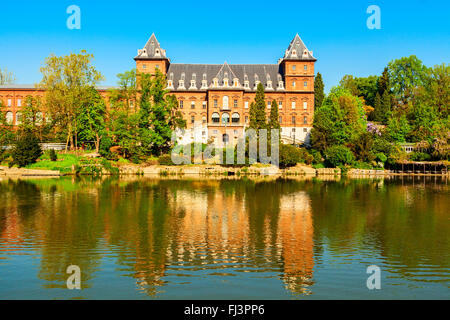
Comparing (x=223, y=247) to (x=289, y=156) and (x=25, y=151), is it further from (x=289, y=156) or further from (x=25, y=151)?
(x=25, y=151)

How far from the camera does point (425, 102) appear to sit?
73562 mm

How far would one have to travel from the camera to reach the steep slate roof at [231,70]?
7856 cm

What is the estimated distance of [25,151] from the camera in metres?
51.9

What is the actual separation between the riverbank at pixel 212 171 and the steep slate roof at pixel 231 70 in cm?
2516

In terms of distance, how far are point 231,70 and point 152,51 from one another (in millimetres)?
15468

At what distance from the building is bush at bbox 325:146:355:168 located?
46.5 feet

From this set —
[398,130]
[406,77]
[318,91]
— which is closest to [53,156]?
[318,91]

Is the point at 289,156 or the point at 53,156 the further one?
the point at 289,156

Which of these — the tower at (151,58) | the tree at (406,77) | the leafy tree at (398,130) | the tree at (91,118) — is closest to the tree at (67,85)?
the tree at (91,118)

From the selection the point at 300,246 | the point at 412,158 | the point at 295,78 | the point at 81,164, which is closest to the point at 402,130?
the point at 412,158

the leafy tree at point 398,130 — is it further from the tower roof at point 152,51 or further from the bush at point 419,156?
the tower roof at point 152,51

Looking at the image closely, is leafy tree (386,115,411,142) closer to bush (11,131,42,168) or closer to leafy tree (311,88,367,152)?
leafy tree (311,88,367,152)

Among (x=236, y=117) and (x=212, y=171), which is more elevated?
(x=236, y=117)

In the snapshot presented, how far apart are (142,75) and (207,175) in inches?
779
